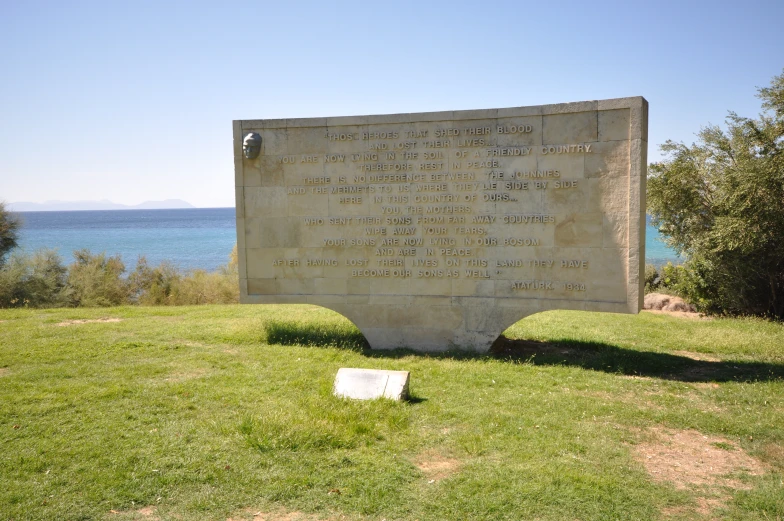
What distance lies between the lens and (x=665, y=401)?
28.4 ft

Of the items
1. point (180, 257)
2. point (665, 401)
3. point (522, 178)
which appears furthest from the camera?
point (180, 257)

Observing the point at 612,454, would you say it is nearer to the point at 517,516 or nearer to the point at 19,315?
the point at 517,516

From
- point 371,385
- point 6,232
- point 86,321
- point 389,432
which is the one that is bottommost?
point 389,432

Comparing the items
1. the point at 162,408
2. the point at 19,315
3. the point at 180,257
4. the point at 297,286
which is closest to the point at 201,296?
the point at 19,315

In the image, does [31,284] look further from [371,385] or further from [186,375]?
[371,385]

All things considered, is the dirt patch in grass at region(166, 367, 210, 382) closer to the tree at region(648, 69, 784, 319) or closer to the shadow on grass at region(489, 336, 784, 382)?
the shadow on grass at region(489, 336, 784, 382)

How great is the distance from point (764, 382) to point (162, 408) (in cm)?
937

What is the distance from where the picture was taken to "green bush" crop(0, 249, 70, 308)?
2141 cm

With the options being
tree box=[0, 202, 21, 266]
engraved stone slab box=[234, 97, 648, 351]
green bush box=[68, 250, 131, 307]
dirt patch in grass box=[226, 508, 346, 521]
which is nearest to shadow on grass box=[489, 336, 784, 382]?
engraved stone slab box=[234, 97, 648, 351]

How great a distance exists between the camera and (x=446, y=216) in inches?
456

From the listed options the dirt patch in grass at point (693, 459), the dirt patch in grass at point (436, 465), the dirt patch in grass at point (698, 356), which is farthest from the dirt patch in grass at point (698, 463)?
the dirt patch in grass at point (698, 356)

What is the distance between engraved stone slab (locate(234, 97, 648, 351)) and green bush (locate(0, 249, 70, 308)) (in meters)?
13.8

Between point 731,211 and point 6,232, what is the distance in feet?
87.8

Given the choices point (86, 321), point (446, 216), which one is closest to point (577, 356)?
point (446, 216)
